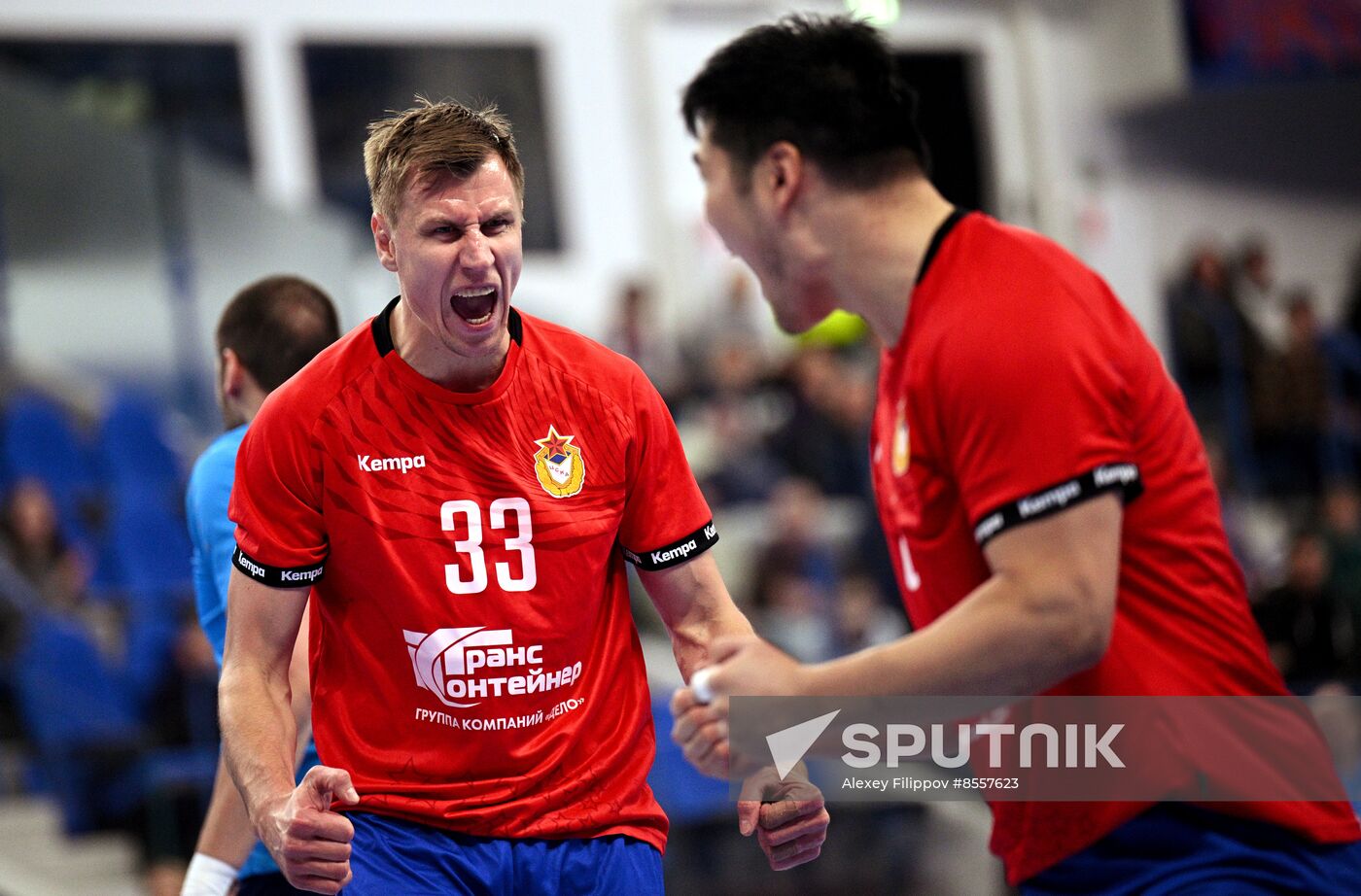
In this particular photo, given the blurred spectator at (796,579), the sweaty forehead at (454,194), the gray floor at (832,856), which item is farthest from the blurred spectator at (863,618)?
the sweaty forehead at (454,194)

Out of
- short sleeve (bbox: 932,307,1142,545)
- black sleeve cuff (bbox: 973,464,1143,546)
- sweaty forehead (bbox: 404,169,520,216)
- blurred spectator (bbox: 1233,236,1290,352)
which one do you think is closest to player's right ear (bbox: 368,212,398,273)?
sweaty forehead (bbox: 404,169,520,216)

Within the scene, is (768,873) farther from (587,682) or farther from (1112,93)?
(1112,93)

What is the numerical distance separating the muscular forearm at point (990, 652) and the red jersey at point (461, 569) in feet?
3.20

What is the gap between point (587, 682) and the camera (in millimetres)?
3150

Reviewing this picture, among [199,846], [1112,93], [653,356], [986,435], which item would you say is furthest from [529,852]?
[1112,93]

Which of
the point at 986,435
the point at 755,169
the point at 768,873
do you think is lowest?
the point at 768,873

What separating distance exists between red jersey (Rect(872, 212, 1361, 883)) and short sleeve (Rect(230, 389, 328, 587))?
1167 millimetres

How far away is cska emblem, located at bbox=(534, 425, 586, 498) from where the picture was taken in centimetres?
311

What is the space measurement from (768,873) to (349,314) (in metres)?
4.36

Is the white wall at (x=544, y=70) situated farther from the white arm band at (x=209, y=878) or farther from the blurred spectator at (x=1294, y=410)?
the white arm band at (x=209, y=878)

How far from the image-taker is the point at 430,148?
295 cm

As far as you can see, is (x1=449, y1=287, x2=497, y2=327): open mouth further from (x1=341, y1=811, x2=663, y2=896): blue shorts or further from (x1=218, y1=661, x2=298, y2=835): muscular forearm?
(x1=341, y1=811, x2=663, y2=896): blue shorts

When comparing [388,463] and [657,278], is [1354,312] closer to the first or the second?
[657,278]

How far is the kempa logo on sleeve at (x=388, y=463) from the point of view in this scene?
10.0 feet
